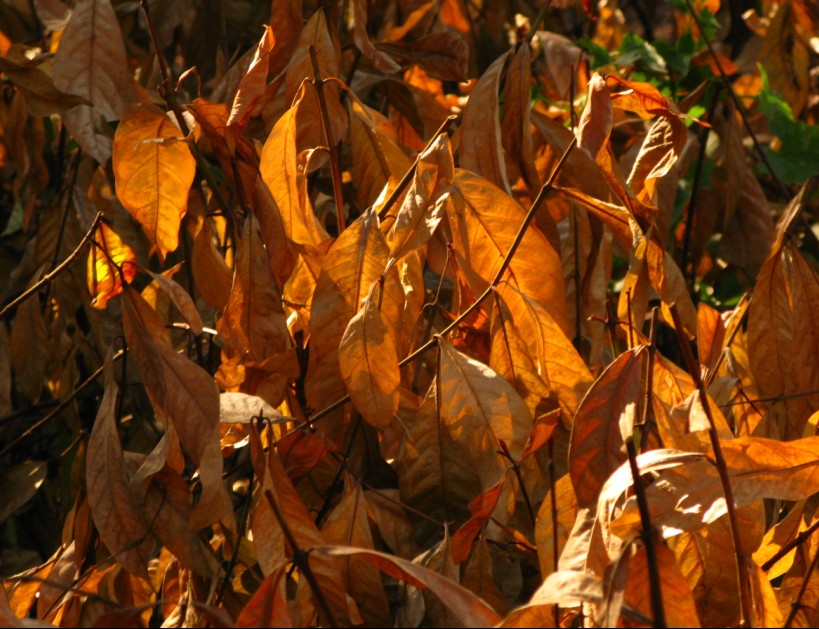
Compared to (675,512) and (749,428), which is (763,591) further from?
(749,428)

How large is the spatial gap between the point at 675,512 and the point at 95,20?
0.68 m

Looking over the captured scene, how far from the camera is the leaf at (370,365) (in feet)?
2.33

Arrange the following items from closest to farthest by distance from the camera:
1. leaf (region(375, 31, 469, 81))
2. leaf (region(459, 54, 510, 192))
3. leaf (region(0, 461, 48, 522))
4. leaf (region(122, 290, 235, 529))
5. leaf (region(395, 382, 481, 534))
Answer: leaf (region(122, 290, 235, 529)) < leaf (region(395, 382, 481, 534)) < leaf (region(459, 54, 510, 192)) < leaf (region(375, 31, 469, 81)) < leaf (region(0, 461, 48, 522))

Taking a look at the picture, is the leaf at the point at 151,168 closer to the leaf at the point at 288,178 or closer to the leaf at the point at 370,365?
the leaf at the point at 288,178

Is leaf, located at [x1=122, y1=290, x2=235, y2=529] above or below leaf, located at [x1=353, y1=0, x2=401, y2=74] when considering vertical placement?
below

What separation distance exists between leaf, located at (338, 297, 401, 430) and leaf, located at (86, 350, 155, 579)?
0.55ft

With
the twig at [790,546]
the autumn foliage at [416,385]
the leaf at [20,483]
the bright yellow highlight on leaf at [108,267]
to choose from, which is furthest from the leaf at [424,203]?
the leaf at [20,483]

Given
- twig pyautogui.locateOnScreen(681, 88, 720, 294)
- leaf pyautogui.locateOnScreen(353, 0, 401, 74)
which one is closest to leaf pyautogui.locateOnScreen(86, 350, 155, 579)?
leaf pyautogui.locateOnScreen(353, 0, 401, 74)

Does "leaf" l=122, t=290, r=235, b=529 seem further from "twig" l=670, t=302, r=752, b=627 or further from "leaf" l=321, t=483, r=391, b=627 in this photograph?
"twig" l=670, t=302, r=752, b=627

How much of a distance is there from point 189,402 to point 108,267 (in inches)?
8.7

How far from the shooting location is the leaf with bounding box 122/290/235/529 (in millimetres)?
645

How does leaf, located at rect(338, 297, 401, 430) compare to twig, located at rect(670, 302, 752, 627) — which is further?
leaf, located at rect(338, 297, 401, 430)

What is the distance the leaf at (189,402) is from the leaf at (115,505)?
0.15 ft

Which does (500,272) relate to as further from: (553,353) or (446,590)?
(446,590)
